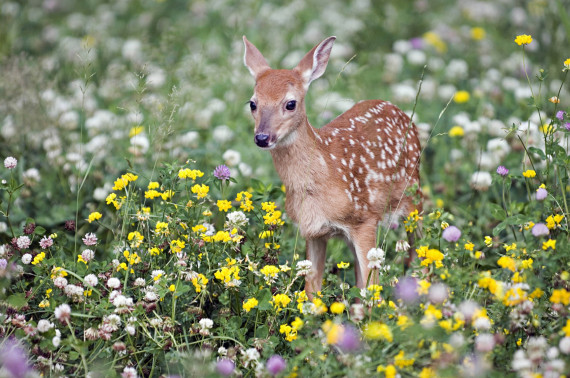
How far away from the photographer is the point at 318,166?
3791mm

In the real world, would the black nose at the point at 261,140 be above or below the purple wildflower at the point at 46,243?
above

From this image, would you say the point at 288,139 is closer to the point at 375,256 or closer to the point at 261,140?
the point at 261,140

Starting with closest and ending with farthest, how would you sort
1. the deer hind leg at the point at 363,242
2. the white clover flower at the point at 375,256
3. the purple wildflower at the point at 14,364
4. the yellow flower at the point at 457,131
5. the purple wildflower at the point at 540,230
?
the purple wildflower at the point at 14,364, the purple wildflower at the point at 540,230, the white clover flower at the point at 375,256, the deer hind leg at the point at 363,242, the yellow flower at the point at 457,131

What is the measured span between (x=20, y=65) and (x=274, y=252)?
324 centimetres

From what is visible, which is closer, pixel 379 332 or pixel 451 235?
pixel 379 332

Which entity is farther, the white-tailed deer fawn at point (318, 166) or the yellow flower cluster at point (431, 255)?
the white-tailed deer fawn at point (318, 166)

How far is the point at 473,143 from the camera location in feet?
17.8

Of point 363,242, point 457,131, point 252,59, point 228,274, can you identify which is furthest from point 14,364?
point 457,131

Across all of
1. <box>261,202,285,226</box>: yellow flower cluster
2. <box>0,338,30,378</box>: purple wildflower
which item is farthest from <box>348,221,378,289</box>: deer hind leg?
<box>0,338,30,378</box>: purple wildflower

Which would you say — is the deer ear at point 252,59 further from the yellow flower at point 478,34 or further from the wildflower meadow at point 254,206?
the yellow flower at point 478,34

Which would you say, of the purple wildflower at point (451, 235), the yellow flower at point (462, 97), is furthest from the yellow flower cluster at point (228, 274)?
the yellow flower at point (462, 97)

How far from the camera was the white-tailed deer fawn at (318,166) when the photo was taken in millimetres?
3676

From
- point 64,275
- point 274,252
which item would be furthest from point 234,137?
point 64,275

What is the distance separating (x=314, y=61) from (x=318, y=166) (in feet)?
1.84
